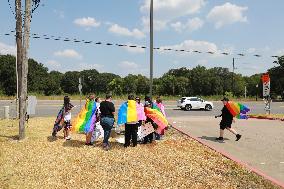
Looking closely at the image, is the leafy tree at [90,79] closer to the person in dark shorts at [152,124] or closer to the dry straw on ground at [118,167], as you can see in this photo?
the person in dark shorts at [152,124]

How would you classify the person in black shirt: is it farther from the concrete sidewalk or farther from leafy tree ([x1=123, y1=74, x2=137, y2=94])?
leafy tree ([x1=123, y1=74, x2=137, y2=94])

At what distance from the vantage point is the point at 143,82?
14975 cm

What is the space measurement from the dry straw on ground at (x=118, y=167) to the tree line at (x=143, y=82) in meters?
71.0

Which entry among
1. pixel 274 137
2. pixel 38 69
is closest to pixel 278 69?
pixel 38 69

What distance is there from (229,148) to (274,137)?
3757 millimetres

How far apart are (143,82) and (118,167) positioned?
140m

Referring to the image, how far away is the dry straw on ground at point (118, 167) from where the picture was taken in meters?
9.02

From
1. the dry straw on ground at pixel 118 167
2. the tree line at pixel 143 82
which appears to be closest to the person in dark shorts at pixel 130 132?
the dry straw on ground at pixel 118 167

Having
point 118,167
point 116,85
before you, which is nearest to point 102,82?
point 116,85

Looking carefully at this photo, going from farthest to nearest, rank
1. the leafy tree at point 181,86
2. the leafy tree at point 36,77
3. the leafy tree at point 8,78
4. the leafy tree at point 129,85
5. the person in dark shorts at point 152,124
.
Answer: the leafy tree at point 129,85
the leafy tree at point 181,86
the leafy tree at point 36,77
the leafy tree at point 8,78
the person in dark shorts at point 152,124

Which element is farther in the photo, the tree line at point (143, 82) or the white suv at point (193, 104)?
the tree line at point (143, 82)

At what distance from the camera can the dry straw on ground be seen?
9.02m

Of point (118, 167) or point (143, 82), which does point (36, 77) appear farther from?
point (118, 167)

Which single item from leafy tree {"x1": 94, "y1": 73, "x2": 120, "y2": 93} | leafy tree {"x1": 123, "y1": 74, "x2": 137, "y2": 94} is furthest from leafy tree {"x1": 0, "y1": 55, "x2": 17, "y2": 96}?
leafy tree {"x1": 123, "y1": 74, "x2": 137, "y2": 94}
